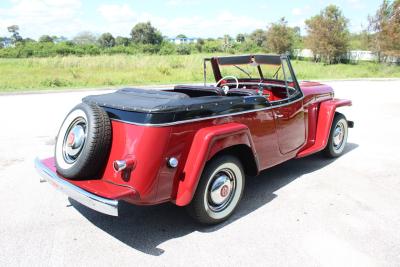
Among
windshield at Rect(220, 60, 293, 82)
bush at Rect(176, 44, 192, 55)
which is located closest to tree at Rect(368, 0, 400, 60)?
bush at Rect(176, 44, 192, 55)

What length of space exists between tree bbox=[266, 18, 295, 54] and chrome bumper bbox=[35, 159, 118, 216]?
48.8 metres

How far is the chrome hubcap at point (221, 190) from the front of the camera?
134 inches

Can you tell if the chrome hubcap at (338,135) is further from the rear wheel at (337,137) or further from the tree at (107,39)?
the tree at (107,39)

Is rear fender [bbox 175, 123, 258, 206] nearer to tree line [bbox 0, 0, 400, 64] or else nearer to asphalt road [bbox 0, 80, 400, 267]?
asphalt road [bbox 0, 80, 400, 267]

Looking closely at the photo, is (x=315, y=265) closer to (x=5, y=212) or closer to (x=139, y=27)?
(x=5, y=212)

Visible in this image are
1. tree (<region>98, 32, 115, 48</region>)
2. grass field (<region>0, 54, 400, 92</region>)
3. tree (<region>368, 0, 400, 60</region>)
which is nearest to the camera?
grass field (<region>0, 54, 400, 92</region>)

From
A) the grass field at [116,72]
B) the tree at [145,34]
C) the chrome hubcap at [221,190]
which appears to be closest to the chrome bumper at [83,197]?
the chrome hubcap at [221,190]

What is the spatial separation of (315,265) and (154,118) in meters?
1.67

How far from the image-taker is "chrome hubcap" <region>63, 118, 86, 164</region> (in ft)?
10.8

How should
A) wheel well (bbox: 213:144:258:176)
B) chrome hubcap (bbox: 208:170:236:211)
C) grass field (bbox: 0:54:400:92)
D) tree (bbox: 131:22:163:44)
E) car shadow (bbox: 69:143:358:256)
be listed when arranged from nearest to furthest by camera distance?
car shadow (bbox: 69:143:358:256) → chrome hubcap (bbox: 208:170:236:211) → wheel well (bbox: 213:144:258:176) → grass field (bbox: 0:54:400:92) → tree (bbox: 131:22:163:44)

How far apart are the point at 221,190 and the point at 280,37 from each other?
49.1 m

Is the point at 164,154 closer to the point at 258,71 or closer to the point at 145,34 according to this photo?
the point at 258,71

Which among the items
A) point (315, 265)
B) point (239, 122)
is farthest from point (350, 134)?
point (315, 265)

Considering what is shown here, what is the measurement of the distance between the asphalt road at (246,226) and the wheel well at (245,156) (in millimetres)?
410
